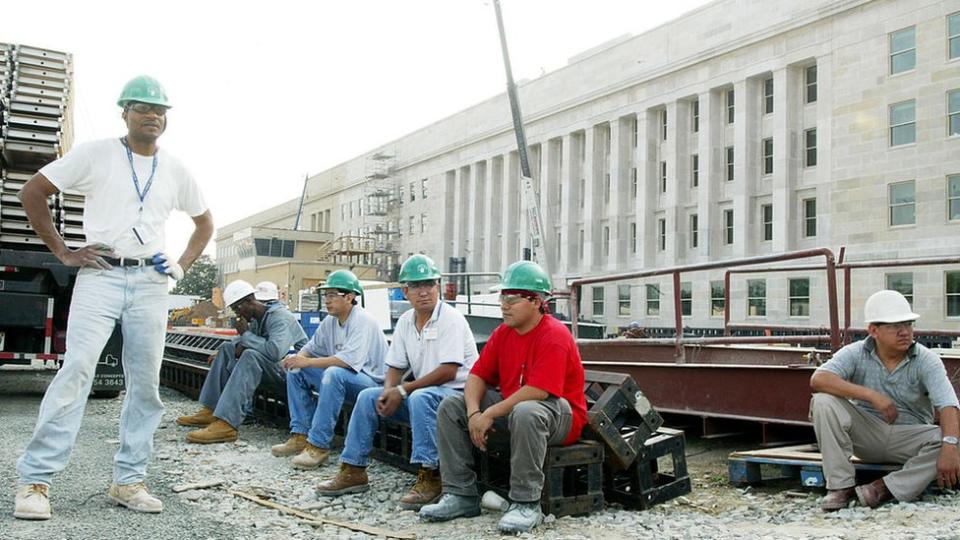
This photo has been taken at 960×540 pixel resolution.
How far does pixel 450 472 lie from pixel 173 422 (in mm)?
4872

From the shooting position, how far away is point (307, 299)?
20.4 meters

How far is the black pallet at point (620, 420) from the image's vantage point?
16.7 ft

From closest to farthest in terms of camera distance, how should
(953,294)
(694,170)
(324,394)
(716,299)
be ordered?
(324,394)
(953,294)
(716,299)
(694,170)

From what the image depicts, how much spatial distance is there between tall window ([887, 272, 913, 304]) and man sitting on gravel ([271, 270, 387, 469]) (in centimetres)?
2692

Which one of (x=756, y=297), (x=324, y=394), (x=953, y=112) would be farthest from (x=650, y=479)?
(x=756, y=297)

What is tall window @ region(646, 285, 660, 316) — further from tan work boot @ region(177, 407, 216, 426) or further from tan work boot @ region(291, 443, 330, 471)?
tan work boot @ region(291, 443, 330, 471)

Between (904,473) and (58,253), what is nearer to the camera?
(58,253)

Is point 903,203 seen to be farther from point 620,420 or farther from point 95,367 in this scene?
point 95,367

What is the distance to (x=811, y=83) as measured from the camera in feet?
115

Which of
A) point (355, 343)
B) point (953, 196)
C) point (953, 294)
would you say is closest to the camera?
point (355, 343)

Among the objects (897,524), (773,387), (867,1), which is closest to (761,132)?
(867,1)

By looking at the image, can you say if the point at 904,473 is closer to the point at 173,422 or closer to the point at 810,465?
the point at 810,465

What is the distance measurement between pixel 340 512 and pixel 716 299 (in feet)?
111

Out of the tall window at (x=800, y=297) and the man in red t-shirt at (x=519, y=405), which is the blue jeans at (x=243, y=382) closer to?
the man in red t-shirt at (x=519, y=405)
